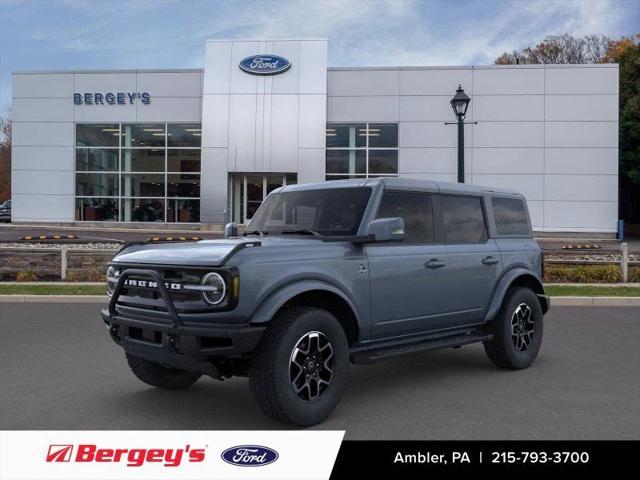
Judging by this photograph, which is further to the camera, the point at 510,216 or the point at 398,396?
the point at 510,216

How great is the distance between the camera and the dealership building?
29.9 meters

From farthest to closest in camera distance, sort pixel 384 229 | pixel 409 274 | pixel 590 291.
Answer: pixel 590 291, pixel 409 274, pixel 384 229

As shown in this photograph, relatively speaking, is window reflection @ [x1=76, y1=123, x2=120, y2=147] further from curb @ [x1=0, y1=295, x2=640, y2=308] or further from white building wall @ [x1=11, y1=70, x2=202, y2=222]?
curb @ [x1=0, y1=295, x2=640, y2=308]

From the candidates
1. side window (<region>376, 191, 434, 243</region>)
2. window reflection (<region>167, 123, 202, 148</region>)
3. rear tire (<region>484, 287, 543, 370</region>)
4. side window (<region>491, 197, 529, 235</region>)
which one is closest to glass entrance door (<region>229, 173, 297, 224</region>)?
window reflection (<region>167, 123, 202, 148</region>)

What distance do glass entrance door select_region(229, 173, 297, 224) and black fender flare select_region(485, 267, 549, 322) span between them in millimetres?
25047

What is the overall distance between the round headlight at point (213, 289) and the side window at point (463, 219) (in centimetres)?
258

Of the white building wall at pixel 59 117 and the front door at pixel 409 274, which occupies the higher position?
the white building wall at pixel 59 117

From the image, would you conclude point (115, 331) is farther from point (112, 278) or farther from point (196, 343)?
point (196, 343)

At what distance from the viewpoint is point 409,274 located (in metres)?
5.47

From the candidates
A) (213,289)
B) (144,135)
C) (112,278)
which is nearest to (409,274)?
(213,289)

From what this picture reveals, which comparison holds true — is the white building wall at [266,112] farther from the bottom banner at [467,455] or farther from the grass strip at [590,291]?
the bottom banner at [467,455]

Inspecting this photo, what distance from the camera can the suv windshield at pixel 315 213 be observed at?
5.47m

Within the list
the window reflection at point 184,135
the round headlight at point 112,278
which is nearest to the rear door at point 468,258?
→ the round headlight at point 112,278

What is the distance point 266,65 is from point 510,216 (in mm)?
25698
